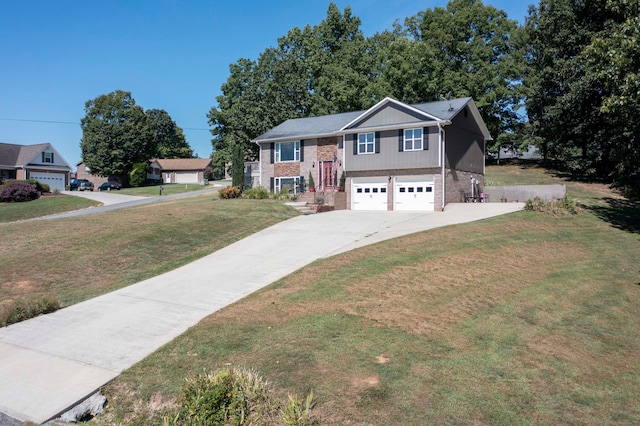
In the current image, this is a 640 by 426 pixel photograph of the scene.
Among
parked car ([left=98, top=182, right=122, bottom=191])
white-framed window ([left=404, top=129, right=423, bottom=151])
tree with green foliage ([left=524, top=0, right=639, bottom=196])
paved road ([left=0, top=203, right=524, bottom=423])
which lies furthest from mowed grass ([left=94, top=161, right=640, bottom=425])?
parked car ([left=98, top=182, right=122, bottom=191])

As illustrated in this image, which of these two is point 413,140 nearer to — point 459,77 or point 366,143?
point 366,143

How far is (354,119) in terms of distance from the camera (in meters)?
30.0

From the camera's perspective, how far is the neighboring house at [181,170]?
69.3 metres

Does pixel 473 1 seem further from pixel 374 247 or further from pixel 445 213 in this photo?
pixel 374 247

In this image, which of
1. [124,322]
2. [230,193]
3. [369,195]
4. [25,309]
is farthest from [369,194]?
[25,309]

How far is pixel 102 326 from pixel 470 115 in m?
26.5

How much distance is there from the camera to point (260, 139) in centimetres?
3412

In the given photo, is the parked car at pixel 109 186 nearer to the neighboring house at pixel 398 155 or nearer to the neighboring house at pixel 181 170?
the neighboring house at pixel 181 170

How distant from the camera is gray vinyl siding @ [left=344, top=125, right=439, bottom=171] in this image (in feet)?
80.9

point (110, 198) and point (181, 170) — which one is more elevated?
point (181, 170)

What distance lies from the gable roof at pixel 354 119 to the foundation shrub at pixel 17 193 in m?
20.9

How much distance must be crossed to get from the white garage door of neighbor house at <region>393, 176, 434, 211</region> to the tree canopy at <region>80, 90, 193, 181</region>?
43.3 metres

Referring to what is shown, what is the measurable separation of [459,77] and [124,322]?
43.3m

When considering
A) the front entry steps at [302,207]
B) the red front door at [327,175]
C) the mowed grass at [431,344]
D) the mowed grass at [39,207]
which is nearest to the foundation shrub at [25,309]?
the mowed grass at [431,344]
